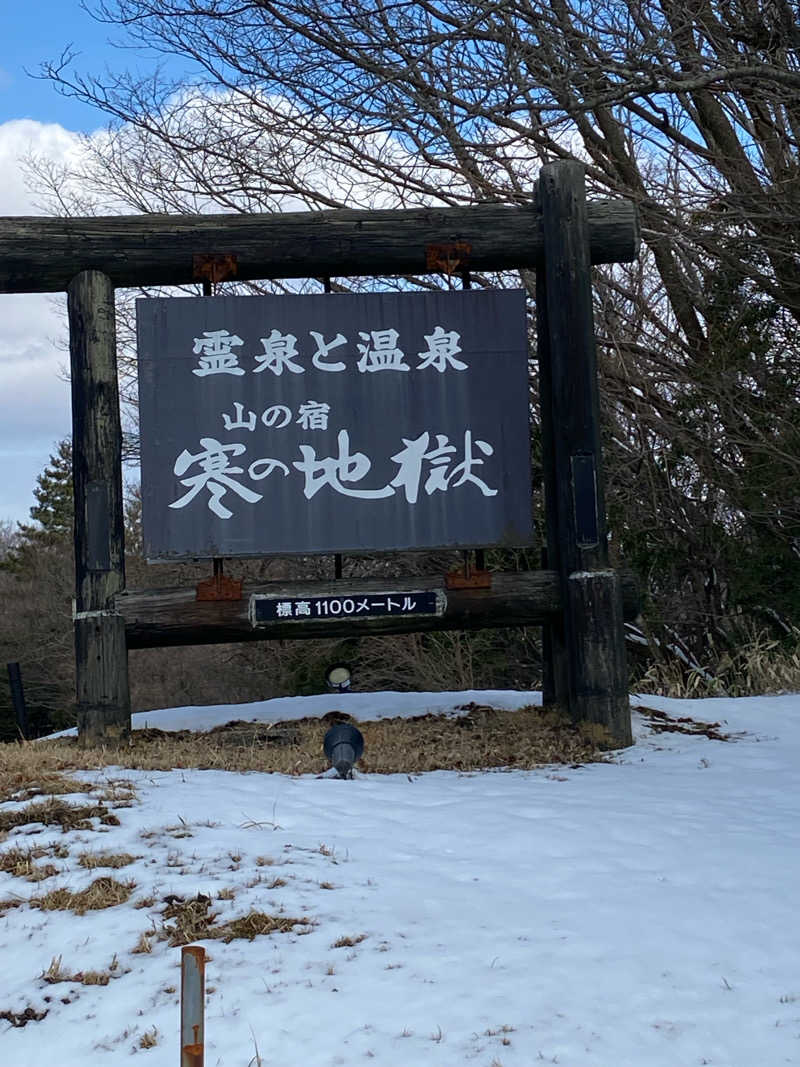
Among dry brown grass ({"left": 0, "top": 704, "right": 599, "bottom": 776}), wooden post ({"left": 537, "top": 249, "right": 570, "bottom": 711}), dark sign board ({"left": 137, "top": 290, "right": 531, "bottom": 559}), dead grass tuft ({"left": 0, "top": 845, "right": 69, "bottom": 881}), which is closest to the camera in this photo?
dead grass tuft ({"left": 0, "top": 845, "right": 69, "bottom": 881})

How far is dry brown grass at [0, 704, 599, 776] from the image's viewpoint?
7.31 m

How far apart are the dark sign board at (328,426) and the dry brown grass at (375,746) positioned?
136cm

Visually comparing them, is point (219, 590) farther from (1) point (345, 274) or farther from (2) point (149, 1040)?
(2) point (149, 1040)

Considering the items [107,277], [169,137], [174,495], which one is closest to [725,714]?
[174,495]

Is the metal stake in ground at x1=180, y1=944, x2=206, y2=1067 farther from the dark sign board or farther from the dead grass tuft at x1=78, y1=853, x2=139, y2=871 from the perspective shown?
the dark sign board

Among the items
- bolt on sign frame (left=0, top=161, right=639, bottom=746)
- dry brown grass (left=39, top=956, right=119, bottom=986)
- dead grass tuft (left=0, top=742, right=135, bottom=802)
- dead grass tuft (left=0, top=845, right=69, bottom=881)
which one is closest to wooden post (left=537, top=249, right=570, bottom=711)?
bolt on sign frame (left=0, top=161, right=639, bottom=746)

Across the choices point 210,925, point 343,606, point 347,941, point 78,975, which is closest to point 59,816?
point 210,925

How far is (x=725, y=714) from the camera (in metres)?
9.02

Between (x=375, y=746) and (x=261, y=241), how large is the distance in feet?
12.2

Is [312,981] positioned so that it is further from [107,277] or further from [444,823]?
[107,277]

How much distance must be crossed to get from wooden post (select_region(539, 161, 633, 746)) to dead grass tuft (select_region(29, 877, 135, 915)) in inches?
170

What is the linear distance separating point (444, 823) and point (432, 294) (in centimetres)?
427

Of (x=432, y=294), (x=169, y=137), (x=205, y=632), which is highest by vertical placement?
(x=169, y=137)

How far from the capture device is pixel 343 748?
7.02m
